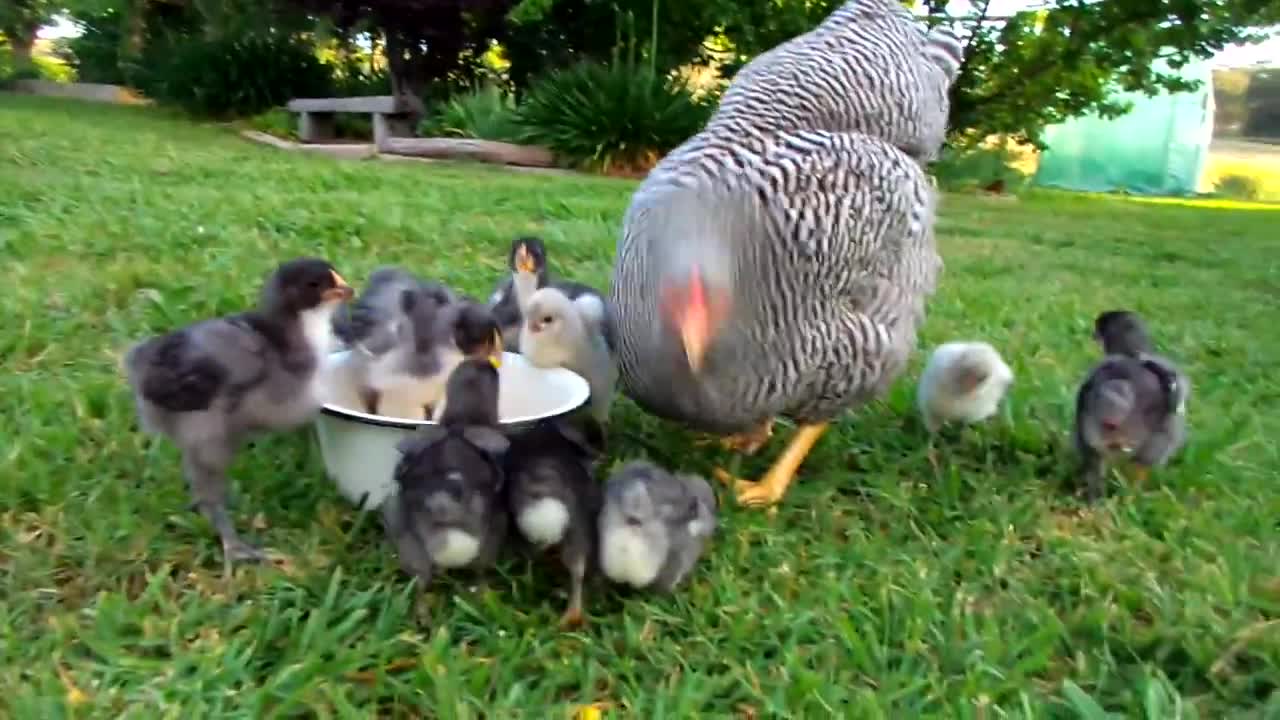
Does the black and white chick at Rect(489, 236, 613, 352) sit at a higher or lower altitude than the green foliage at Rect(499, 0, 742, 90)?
lower

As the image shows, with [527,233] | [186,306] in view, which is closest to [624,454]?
[186,306]

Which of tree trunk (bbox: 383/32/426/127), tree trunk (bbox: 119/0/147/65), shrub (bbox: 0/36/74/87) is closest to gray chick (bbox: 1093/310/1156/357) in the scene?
tree trunk (bbox: 383/32/426/127)

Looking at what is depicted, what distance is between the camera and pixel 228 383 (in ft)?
7.11

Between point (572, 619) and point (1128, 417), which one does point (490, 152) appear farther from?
point (572, 619)

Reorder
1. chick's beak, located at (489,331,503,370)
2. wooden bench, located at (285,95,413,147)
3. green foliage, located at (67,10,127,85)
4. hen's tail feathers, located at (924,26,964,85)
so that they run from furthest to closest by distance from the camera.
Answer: green foliage, located at (67,10,127,85) < wooden bench, located at (285,95,413,147) < hen's tail feathers, located at (924,26,964,85) < chick's beak, located at (489,331,503,370)

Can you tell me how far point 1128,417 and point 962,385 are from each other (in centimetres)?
44

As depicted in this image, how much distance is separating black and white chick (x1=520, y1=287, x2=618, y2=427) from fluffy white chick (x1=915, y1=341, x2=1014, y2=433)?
0.88 metres

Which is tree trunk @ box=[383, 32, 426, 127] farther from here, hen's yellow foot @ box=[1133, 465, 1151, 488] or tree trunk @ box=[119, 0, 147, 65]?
hen's yellow foot @ box=[1133, 465, 1151, 488]

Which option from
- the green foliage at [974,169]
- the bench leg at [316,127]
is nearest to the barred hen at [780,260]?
the green foliage at [974,169]

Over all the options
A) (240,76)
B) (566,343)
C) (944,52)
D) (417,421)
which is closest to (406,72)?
(240,76)

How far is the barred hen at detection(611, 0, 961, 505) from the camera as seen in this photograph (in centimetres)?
243

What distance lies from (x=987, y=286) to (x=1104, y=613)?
359 centimetres

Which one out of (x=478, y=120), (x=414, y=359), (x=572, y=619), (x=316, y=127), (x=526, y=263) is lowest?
(x=572, y=619)

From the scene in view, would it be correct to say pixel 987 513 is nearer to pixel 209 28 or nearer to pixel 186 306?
pixel 186 306
